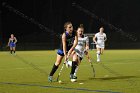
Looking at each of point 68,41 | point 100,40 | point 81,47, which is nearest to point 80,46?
point 81,47

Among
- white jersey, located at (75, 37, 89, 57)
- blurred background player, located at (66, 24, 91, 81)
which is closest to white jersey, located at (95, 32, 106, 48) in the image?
blurred background player, located at (66, 24, 91, 81)

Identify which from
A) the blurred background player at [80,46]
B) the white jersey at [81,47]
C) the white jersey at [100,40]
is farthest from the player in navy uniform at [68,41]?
the white jersey at [100,40]

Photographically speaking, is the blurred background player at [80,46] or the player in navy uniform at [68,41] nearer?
the player in navy uniform at [68,41]

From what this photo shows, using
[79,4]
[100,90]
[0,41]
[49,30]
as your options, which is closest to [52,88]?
[100,90]

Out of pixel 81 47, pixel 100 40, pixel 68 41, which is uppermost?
pixel 100 40

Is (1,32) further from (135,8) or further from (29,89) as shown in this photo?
(29,89)

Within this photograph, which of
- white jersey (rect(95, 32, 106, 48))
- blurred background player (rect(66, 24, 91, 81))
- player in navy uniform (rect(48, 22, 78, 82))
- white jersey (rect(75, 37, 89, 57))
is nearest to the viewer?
player in navy uniform (rect(48, 22, 78, 82))

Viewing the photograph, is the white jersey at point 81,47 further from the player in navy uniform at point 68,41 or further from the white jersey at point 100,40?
the white jersey at point 100,40

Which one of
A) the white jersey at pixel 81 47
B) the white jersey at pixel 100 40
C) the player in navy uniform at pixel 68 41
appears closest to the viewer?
the player in navy uniform at pixel 68 41

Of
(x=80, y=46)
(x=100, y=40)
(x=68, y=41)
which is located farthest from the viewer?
(x=100, y=40)

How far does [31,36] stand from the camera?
67.5 m

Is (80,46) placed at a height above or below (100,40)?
below

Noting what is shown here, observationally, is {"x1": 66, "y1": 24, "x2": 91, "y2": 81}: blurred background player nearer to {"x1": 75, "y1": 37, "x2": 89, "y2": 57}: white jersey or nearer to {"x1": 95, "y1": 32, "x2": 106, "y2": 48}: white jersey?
{"x1": 75, "y1": 37, "x2": 89, "y2": 57}: white jersey

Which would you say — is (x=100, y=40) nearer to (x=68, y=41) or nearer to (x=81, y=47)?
(x=81, y=47)
